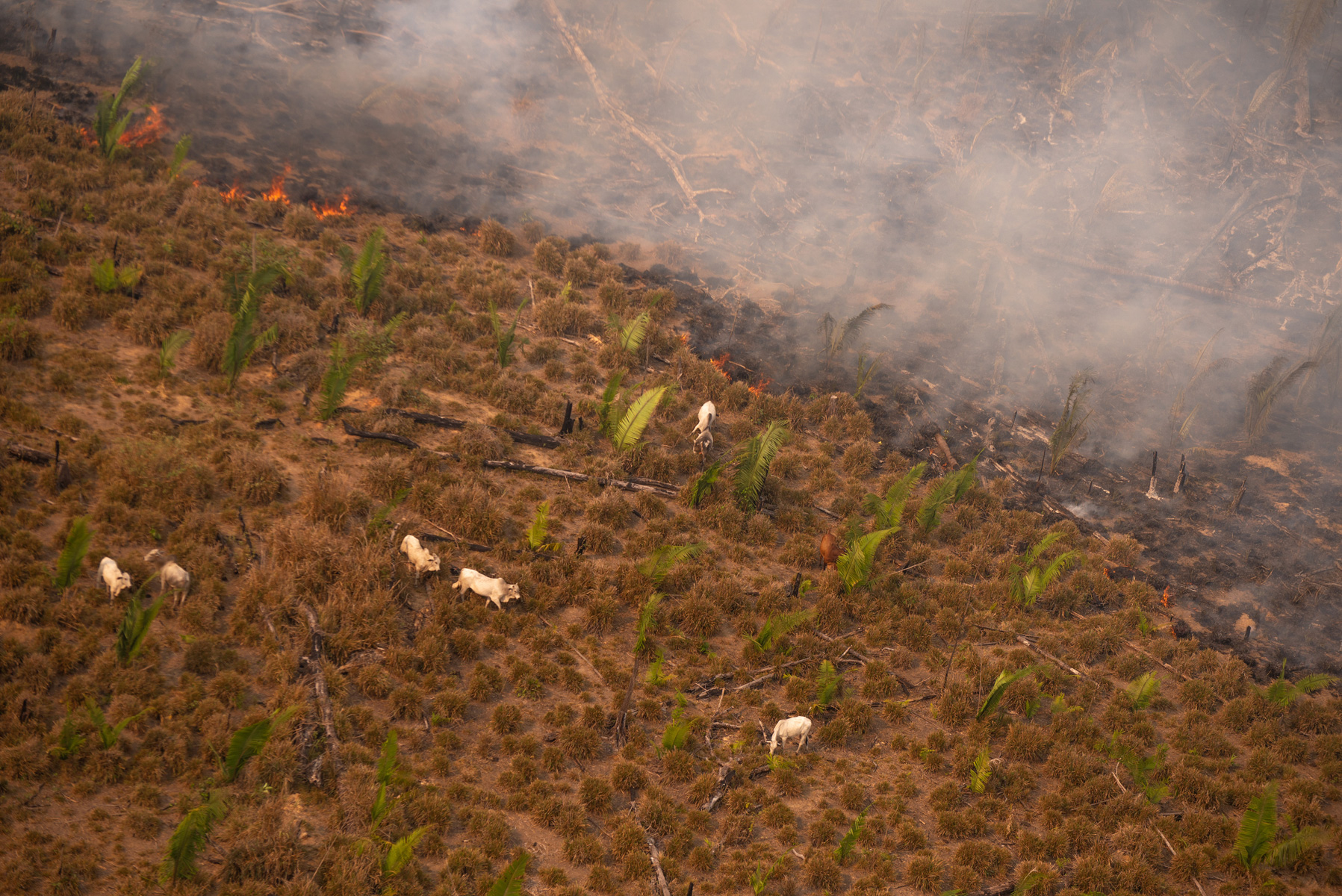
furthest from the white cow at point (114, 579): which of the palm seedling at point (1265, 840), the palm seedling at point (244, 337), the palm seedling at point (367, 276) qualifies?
the palm seedling at point (1265, 840)

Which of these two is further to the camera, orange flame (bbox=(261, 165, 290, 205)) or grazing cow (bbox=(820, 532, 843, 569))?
orange flame (bbox=(261, 165, 290, 205))

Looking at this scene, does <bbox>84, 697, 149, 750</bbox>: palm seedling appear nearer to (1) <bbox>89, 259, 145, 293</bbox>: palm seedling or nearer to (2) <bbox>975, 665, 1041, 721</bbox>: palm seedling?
(1) <bbox>89, 259, 145, 293</bbox>: palm seedling

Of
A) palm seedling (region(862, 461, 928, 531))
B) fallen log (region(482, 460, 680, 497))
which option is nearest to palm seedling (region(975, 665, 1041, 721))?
palm seedling (region(862, 461, 928, 531))

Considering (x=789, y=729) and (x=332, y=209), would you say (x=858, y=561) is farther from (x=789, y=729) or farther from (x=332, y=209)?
(x=332, y=209)

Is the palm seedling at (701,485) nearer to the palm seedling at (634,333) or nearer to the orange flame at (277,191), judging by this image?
the palm seedling at (634,333)

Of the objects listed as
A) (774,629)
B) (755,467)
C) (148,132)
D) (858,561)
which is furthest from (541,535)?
(148,132)

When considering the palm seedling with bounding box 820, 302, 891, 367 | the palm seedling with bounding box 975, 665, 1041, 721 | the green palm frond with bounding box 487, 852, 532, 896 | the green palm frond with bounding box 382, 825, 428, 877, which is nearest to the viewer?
the green palm frond with bounding box 487, 852, 532, 896
